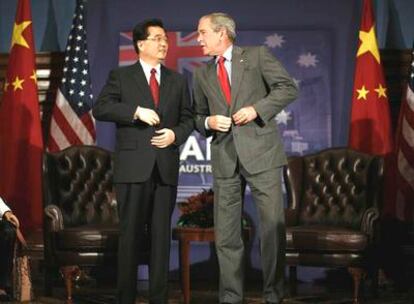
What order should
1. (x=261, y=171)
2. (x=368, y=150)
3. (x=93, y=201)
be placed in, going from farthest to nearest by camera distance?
1. (x=368, y=150)
2. (x=93, y=201)
3. (x=261, y=171)

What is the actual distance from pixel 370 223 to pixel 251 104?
158cm

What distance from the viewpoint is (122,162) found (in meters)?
4.51

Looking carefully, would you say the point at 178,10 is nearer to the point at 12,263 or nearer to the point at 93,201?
the point at 93,201

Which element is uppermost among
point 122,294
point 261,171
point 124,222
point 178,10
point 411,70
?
point 178,10

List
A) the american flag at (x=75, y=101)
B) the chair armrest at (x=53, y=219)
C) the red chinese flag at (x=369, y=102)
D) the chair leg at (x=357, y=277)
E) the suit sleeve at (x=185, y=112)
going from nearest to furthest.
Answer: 1. the suit sleeve at (x=185, y=112)
2. the chair leg at (x=357, y=277)
3. the chair armrest at (x=53, y=219)
4. the red chinese flag at (x=369, y=102)
5. the american flag at (x=75, y=101)

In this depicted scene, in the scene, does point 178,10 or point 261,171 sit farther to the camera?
point 178,10

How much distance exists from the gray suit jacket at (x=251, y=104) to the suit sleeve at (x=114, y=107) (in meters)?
0.49

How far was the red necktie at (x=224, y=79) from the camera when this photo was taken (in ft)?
15.0

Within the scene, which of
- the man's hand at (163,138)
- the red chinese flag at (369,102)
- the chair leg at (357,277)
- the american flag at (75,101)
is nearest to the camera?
the man's hand at (163,138)

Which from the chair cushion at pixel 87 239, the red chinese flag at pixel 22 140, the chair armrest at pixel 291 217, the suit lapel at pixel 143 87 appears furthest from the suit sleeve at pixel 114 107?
the red chinese flag at pixel 22 140

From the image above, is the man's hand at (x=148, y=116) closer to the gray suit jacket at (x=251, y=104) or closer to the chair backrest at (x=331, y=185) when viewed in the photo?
the gray suit jacket at (x=251, y=104)

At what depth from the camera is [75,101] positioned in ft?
22.5

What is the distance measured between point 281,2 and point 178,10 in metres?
0.99

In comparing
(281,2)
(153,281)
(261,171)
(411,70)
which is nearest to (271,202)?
(261,171)
